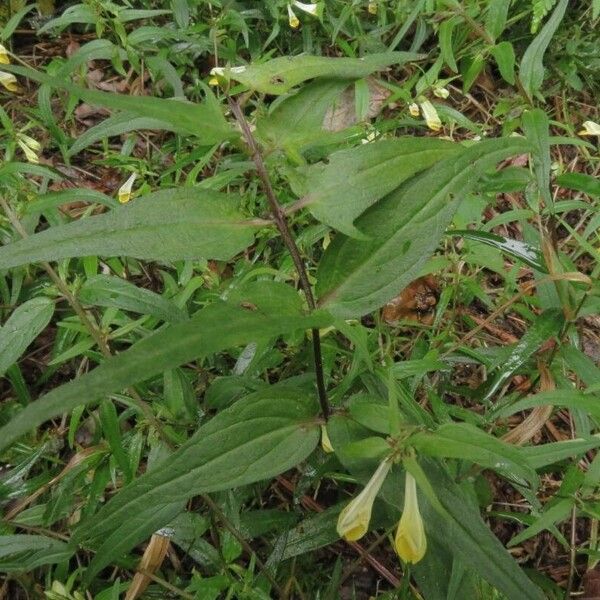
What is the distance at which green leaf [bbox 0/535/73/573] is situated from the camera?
1.27 metres

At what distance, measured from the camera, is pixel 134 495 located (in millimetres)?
843

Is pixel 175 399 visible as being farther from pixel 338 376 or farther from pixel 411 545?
pixel 411 545

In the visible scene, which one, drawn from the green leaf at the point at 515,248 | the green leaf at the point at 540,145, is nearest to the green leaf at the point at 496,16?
the green leaf at the point at 540,145

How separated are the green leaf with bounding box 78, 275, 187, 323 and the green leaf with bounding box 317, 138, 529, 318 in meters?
0.52

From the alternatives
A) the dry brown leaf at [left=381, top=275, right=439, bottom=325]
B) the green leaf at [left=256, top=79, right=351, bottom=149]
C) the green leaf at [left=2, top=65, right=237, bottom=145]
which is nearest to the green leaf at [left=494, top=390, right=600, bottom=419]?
the green leaf at [left=256, top=79, right=351, bottom=149]

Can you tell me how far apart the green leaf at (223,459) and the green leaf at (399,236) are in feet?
0.66

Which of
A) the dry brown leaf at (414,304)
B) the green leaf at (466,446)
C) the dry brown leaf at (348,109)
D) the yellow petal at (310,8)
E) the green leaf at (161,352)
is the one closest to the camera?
the green leaf at (161,352)

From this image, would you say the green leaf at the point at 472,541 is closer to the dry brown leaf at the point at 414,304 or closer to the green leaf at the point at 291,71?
the green leaf at the point at 291,71

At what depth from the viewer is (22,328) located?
134cm

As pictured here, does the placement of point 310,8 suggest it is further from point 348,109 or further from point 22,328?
point 22,328

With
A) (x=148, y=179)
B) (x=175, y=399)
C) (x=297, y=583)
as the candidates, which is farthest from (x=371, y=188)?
(x=148, y=179)

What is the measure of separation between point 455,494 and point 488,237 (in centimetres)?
61

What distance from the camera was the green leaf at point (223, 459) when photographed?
84 centimetres

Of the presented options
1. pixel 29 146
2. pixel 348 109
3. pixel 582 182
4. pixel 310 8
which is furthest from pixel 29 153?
pixel 582 182
